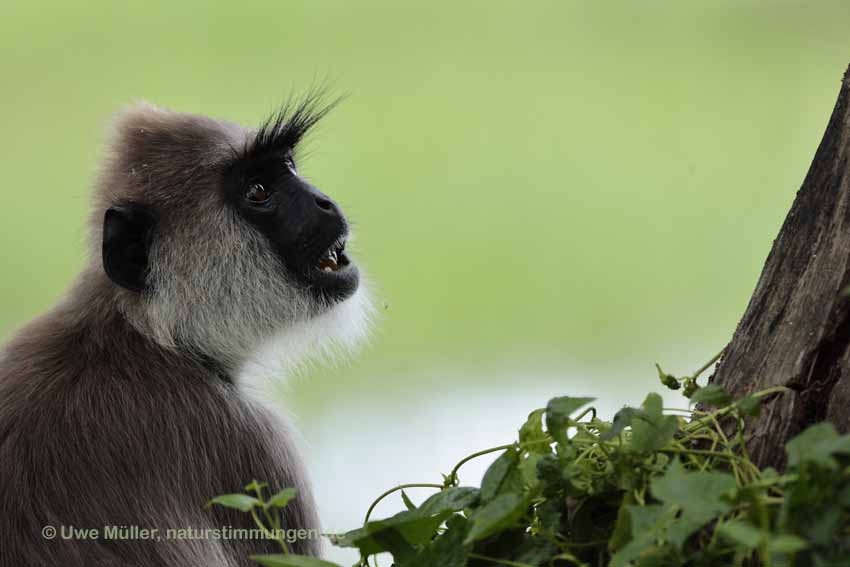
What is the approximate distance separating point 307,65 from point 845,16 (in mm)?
5158

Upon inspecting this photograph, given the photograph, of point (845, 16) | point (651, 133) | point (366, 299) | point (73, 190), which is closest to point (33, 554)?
point (366, 299)

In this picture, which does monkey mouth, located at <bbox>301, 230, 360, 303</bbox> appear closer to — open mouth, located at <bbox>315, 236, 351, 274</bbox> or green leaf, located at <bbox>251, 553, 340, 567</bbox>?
open mouth, located at <bbox>315, 236, 351, 274</bbox>

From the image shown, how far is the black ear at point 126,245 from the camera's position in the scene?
3.17 metres

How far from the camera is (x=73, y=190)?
9555mm

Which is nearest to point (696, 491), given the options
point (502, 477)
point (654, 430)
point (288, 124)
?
point (654, 430)

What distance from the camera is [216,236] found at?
3357 millimetres

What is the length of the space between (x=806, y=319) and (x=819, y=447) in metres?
0.72

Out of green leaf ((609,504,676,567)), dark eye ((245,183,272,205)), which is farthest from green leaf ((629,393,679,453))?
dark eye ((245,183,272,205))

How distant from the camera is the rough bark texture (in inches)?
79.0

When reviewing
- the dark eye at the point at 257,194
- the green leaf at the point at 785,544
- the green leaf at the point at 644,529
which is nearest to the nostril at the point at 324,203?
the dark eye at the point at 257,194

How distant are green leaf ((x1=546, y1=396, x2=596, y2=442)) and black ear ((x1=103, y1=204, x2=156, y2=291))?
1.65 metres

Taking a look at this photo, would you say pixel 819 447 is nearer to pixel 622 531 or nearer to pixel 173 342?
pixel 622 531

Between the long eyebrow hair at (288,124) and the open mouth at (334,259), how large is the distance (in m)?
0.35

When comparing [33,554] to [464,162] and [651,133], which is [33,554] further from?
[651,133]
